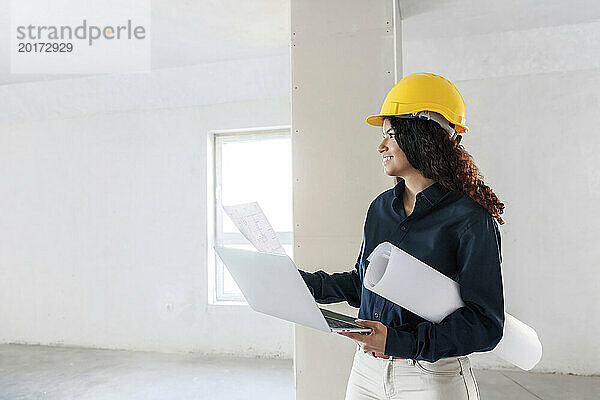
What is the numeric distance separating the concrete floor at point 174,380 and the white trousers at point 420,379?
9.46 feet

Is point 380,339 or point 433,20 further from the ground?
point 433,20

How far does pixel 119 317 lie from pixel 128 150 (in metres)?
1.72

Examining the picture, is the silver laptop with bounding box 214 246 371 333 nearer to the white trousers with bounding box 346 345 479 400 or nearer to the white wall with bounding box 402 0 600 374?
the white trousers with bounding box 346 345 479 400

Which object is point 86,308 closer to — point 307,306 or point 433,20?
point 433,20

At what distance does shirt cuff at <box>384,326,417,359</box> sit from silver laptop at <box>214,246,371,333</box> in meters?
0.06

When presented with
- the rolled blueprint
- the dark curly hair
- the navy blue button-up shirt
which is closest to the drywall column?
the navy blue button-up shirt

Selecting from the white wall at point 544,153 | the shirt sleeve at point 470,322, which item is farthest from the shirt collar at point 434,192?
the white wall at point 544,153

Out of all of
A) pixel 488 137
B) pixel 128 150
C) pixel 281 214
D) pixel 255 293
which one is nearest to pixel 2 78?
pixel 128 150

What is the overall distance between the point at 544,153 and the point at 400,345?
406 centimetres

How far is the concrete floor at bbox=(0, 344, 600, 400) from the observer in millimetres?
4332

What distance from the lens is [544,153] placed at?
194 inches

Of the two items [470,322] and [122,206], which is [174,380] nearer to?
[122,206]

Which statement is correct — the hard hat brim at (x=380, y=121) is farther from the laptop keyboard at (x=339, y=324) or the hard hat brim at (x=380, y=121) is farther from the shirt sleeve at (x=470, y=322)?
the laptop keyboard at (x=339, y=324)

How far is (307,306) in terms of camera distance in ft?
4.35
